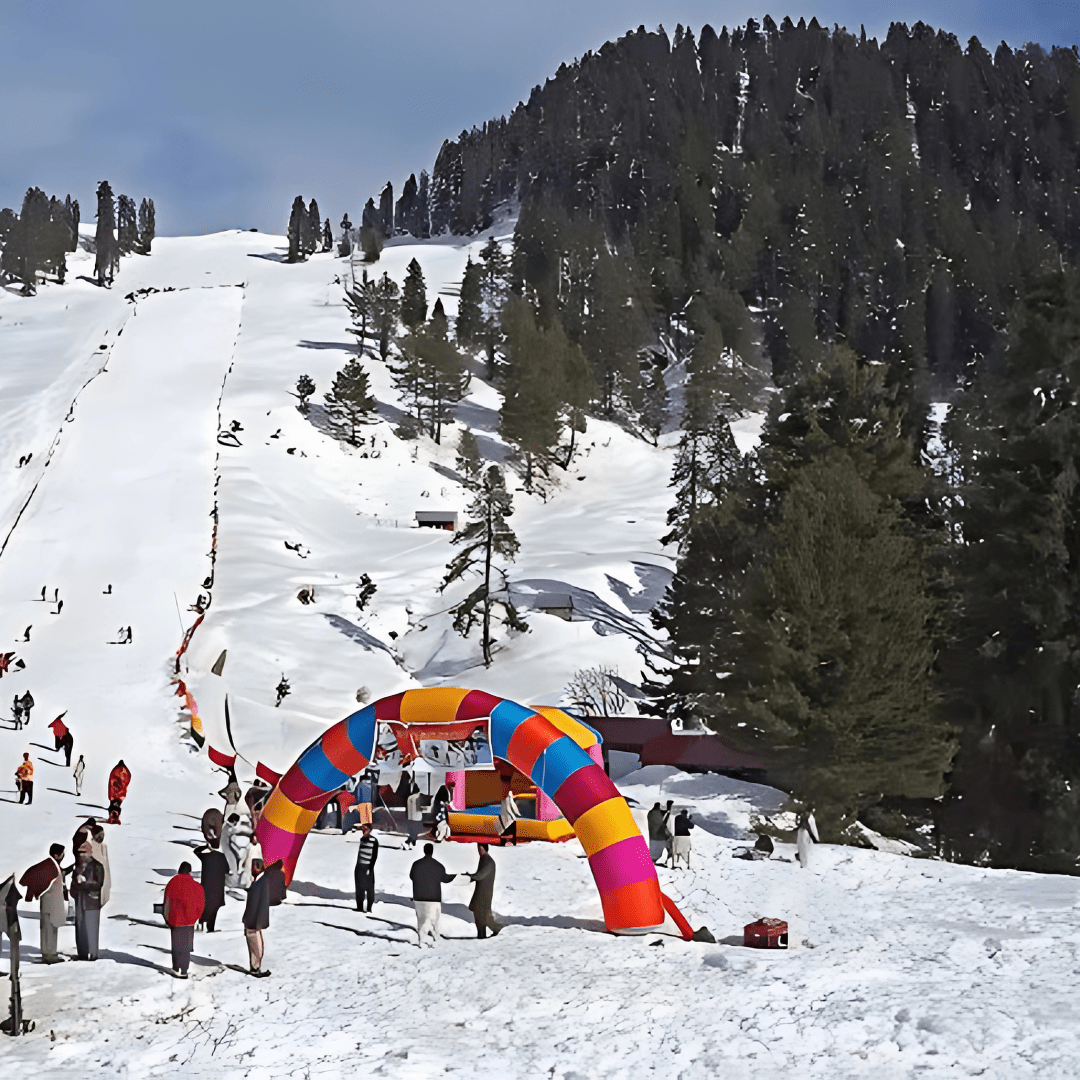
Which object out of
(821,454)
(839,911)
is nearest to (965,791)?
(821,454)

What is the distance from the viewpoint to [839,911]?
58.0 feet

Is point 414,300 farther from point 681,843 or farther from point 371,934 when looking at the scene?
point 371,934

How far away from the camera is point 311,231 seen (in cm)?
18362

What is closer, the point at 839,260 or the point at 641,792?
the point at 641,792

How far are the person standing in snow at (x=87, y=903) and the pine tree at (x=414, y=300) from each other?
101 meters

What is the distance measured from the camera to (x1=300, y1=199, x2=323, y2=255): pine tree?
591ft

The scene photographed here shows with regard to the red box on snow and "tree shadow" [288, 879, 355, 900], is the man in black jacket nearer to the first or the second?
"tree shadow" [288, 879, 355, 900]

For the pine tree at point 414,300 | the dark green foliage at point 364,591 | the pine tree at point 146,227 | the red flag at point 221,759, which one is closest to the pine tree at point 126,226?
the pine tree at point 146,227

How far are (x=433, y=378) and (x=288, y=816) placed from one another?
2899 inches

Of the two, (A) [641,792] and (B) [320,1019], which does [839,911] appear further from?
(A) [641,792]

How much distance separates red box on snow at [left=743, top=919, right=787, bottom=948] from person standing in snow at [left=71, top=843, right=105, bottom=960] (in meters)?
8.09

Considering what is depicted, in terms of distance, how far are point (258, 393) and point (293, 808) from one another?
76.5m

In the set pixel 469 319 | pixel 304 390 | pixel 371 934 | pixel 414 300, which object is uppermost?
pixel 414 300

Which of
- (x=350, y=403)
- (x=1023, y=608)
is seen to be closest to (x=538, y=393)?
(x=350, y=403)
